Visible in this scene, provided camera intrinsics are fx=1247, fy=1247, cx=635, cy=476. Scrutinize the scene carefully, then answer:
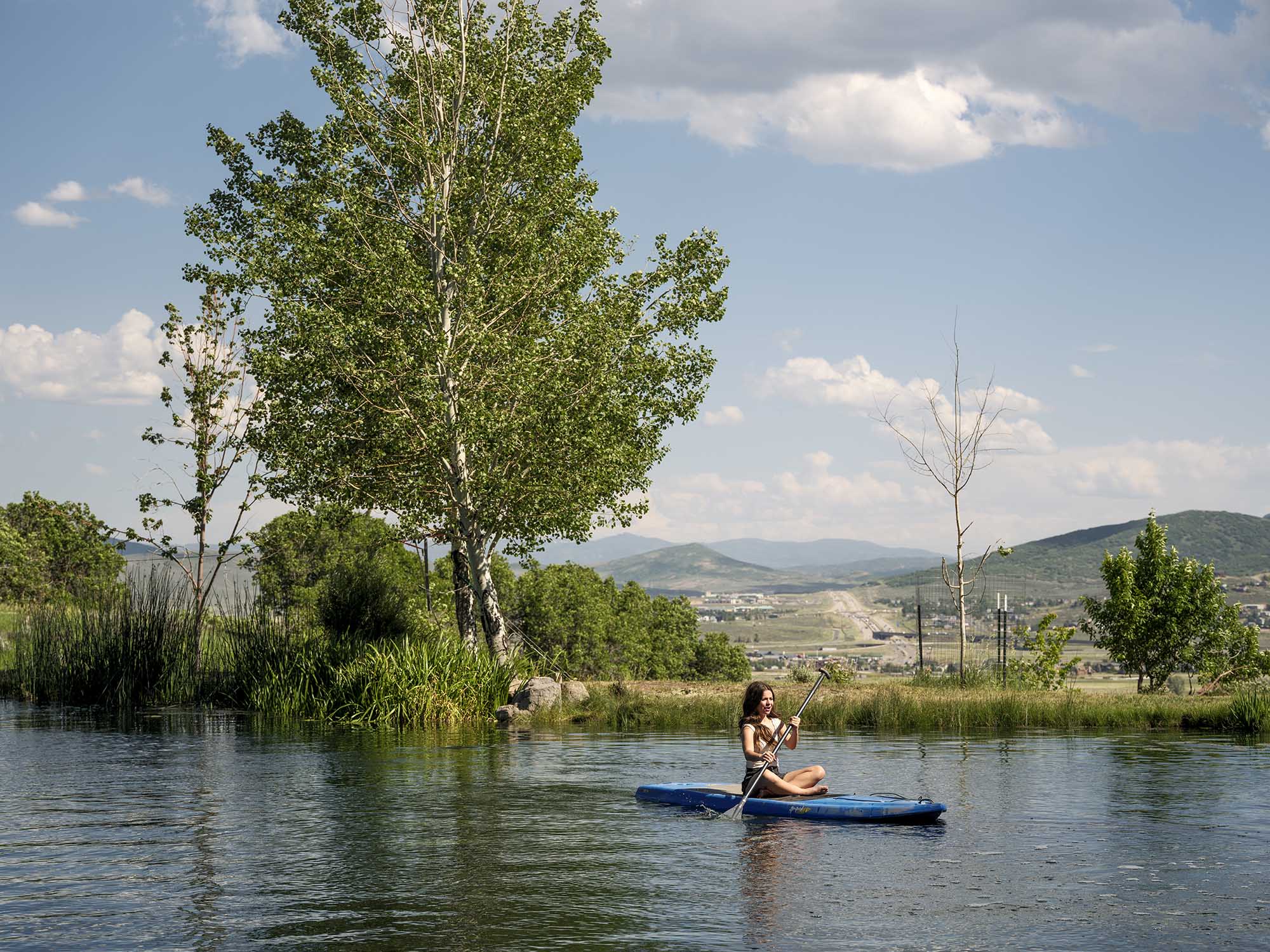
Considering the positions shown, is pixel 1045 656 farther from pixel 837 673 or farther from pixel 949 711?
pixel 949 711

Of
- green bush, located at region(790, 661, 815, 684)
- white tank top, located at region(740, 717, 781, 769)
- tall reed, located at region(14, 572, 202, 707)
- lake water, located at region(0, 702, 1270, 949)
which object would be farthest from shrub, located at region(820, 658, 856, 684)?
tall reed, located at region(14, 572, 202, 707)

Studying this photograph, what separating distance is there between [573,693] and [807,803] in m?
13.1

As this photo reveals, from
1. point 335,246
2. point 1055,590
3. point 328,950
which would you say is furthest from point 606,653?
point 1055,590

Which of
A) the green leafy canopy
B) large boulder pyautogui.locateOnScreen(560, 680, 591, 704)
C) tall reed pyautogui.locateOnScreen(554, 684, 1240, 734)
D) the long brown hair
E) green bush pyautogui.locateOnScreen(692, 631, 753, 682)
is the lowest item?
green bush pyautogui.locateOnScreen(692, 631, 753, 682)

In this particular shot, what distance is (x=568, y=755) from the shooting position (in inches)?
801

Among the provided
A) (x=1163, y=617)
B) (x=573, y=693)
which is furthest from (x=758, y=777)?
(x=1163, y=617)

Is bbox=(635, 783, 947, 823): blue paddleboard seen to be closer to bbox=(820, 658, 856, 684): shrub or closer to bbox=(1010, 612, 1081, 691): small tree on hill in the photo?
bbox=(820, 658, 856, 684): shrub

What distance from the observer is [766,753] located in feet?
50.2

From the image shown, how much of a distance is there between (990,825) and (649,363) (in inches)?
704

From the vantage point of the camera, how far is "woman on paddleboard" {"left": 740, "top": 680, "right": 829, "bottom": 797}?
49.6ft

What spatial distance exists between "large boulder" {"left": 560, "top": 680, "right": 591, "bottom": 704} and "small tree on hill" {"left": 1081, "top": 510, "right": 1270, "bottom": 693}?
556 inches

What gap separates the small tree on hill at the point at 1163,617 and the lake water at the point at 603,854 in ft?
40.1

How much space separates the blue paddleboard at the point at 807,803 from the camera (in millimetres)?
13703

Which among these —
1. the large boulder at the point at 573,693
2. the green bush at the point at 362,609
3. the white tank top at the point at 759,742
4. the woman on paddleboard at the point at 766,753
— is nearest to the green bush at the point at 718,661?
the green bush at the point at 362,609
